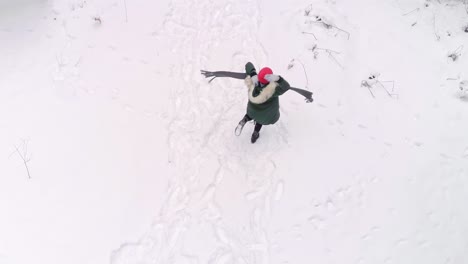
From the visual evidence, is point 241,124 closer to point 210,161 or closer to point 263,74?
point 210,161

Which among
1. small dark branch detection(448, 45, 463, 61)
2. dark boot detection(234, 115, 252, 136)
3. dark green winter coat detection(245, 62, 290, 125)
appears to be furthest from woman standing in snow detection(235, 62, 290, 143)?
small dark branch detection(448, 45, 463, 61)

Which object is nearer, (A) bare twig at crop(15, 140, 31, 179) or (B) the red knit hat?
(B) the red knit hat

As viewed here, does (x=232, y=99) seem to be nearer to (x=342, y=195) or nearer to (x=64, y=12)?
(x=342, y=195)

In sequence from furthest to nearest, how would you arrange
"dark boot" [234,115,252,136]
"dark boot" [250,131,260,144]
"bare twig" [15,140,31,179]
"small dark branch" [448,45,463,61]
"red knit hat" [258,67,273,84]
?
"small dark branch" [448,45,463,61], "dark boot" [250,131,260,144], "dark boot" [234,115,252,136], "bare twig" [15,140,31,179], "red knit hat" [258,67,273,84]

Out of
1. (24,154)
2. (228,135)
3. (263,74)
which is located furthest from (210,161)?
(24,154)

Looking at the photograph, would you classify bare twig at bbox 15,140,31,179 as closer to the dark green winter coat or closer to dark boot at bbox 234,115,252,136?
dark boot at bbox 234,115,252,136

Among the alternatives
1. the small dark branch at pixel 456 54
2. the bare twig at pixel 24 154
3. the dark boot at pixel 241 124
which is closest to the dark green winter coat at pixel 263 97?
the dark boot at pixel 241 124

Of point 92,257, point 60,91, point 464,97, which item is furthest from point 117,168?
point 464,97
